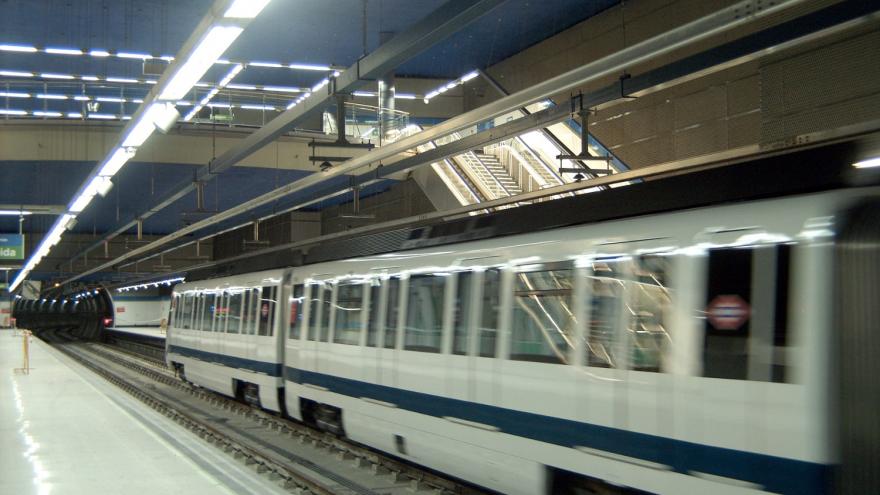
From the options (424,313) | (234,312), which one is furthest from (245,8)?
(234,312)

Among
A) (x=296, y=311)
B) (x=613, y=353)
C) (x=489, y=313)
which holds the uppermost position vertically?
(x=489, y=313)

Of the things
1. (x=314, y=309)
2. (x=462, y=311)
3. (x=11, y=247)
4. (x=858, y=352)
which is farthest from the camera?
(x=11, y=247)

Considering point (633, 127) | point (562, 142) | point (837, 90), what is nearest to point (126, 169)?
point (562, 142)

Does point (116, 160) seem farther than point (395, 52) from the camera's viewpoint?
Yes

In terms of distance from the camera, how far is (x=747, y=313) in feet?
17.1

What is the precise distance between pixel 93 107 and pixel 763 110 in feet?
44.8

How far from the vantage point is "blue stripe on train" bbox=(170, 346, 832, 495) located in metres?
4.73

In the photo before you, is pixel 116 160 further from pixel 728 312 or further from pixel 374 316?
pixel 728 312

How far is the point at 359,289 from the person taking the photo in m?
10.7

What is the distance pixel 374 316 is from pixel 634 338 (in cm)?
453

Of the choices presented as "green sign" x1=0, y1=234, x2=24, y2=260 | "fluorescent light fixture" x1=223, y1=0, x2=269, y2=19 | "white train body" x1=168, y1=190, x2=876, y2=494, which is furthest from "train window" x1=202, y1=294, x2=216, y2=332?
"green sign" x1=0, y1=234, x2=24, y2=260

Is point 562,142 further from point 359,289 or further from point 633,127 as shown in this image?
point 359,289

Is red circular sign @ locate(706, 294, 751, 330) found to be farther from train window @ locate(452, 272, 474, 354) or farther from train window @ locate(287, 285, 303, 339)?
train window @ locate(287, 285, 303, 339)

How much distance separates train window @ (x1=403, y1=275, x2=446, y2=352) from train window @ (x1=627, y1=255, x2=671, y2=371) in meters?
2.85
